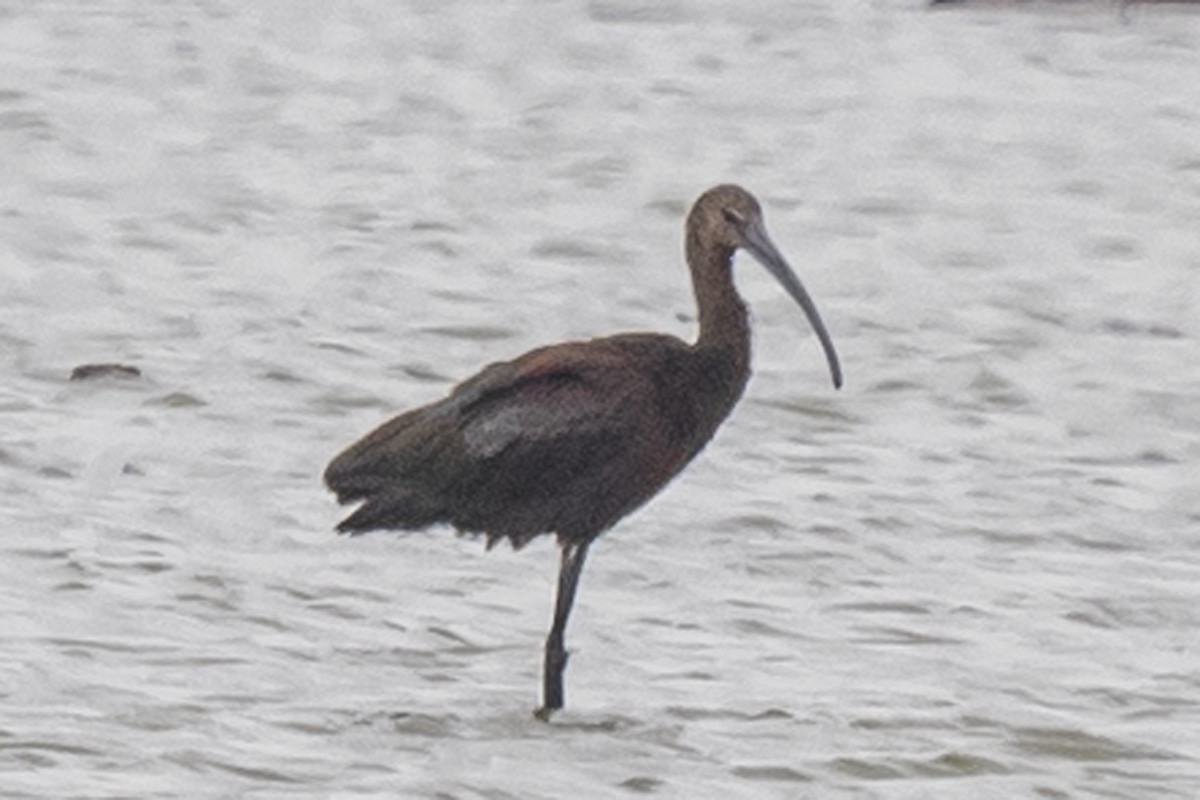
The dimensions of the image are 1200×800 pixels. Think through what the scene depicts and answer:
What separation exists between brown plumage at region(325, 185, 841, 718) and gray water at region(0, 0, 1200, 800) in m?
0.44

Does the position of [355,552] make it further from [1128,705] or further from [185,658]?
[1128,705]

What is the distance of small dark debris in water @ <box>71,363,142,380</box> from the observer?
510 inches

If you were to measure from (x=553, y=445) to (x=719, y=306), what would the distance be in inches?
22.4

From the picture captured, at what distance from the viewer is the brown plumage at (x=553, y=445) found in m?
9.06

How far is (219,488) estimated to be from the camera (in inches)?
453

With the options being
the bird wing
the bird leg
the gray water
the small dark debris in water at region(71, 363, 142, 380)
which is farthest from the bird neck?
the small dark debris in water at region(71, 363, 142, 380)

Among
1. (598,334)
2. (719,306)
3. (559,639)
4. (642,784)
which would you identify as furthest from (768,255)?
(598,334)

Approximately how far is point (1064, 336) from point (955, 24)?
717cm

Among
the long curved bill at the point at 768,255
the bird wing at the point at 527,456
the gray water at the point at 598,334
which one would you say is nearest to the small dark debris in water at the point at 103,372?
the gray water at the point at 598,334

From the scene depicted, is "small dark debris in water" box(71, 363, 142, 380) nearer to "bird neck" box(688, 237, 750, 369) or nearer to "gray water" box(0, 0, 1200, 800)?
"gray water" box(0, 0, 1200, 800)

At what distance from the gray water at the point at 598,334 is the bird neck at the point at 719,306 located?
0.81 metres

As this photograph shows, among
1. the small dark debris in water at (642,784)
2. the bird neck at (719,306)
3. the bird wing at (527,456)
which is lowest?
the small dark debris in water at (642,784)

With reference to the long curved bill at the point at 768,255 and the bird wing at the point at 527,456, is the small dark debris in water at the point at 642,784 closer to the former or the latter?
the bird wing at the point at 527,456

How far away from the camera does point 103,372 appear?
13.0 m
